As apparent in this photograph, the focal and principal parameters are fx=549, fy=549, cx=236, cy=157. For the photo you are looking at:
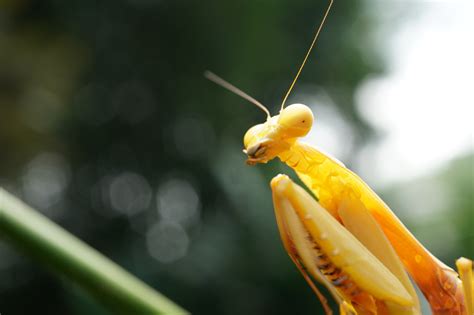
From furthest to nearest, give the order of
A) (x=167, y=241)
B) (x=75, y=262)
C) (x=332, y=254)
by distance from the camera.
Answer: (x=167, y=241), (x=332, y=254), (x=75, y=262)

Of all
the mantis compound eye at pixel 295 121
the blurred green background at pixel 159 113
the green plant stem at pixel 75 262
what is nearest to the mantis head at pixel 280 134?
the mantis compound eye at pixel 295 121

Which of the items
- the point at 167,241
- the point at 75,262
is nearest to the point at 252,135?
the point at 75,262

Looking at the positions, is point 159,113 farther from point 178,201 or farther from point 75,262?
point 75,262

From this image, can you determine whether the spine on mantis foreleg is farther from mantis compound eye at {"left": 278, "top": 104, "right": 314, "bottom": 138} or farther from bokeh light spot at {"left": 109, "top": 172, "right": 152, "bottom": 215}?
bokeh light spot at {"left": 109, "top": 172, "right": 152, "bottom": 215}

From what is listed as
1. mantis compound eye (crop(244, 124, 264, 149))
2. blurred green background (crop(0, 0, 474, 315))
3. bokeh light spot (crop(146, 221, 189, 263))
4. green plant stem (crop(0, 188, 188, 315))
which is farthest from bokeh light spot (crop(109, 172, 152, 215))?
green plant stem (crop(0, 188, 188, 315))

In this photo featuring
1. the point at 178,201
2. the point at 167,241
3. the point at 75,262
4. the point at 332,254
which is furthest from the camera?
the point at 178,201

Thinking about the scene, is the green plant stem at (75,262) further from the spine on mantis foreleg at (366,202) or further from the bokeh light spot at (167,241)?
the bokeh light spot at (167,241)
